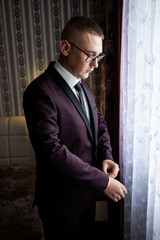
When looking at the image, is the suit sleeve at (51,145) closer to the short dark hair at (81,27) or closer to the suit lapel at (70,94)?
the suit lapel at (70,94)

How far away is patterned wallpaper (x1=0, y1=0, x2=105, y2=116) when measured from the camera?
2.61 m

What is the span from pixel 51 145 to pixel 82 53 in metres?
0.48

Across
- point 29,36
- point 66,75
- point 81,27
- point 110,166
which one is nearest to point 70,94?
point 66,75

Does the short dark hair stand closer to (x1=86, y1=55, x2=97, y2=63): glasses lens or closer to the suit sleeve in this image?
(x1=86, y1=55, x2=97, y2=63): glasses lens

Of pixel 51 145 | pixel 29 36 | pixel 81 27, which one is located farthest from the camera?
pixel 29 36

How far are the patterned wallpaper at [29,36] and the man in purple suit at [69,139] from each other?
1.75 metres

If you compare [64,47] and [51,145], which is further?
[64,47]

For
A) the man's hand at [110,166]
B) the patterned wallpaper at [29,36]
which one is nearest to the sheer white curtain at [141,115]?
the man's hand at [110,166]

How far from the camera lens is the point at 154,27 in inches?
43.5

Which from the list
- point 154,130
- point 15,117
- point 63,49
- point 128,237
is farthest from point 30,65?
point 128,237

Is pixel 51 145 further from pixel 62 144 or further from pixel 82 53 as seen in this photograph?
pixel 82 53

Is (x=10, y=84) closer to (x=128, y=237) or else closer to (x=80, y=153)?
(x=80, y=153)

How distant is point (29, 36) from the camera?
271 cm

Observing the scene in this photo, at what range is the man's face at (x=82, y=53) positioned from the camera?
3.32 ft
